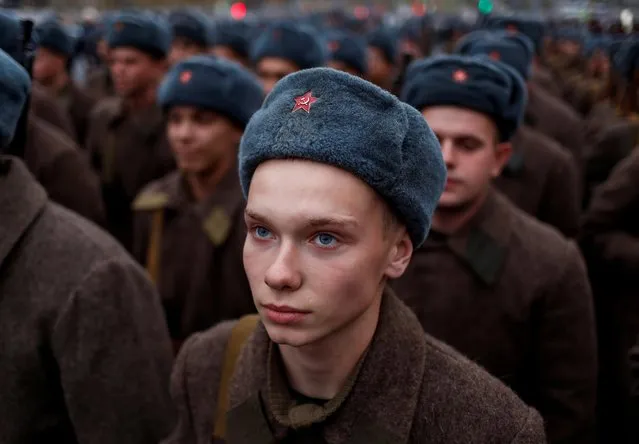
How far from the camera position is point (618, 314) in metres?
4.65

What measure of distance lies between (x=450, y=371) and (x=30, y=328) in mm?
1256

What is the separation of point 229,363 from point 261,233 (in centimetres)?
52

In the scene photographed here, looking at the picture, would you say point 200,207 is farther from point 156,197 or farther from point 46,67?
point 46,67

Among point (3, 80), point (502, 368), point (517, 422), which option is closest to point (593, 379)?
point (502, 368)

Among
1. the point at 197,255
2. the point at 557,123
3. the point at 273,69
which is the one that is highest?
the point at 273,69

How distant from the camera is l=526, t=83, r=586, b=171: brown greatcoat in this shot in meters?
7.46

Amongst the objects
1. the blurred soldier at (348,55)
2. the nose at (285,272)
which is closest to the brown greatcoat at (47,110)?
the blurred soldier at (348,55)

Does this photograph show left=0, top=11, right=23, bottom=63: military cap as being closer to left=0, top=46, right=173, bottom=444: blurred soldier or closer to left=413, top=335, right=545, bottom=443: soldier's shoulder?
left=0, top=46, right=173, bottom=444: blurred soldier

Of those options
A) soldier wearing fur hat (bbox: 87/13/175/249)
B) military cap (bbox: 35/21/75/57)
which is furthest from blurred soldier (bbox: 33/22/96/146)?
soldier wearing fur hat (bbox: 87/13/175/249)

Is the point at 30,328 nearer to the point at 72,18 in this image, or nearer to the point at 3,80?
the point at 3,80

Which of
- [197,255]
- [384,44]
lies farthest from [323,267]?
[384,44]

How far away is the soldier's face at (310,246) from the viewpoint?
1960 millimetres

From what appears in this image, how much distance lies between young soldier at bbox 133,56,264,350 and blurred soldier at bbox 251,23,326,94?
89.6 inches

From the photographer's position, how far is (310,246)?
199cm
